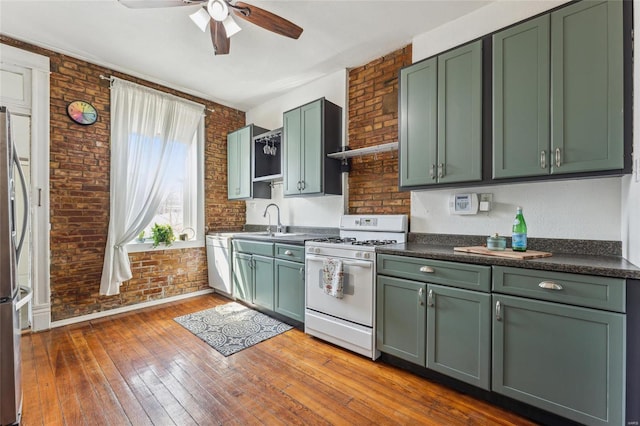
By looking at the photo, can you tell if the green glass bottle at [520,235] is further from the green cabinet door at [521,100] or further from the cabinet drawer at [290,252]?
the cabinet drawer at [290,252]

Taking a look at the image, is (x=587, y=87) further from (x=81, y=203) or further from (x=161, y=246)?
(x=81, y=203)

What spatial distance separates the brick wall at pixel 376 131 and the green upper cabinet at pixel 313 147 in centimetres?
21

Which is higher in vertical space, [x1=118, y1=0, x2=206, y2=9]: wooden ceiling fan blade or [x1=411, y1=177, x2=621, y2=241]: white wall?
[x1=118, y1=0, x2=206, y2=9]: wooden ceiling fan blade

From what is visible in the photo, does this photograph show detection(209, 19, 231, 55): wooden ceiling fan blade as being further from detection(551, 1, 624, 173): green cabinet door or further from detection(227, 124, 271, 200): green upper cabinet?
detection(551, 1, 624, 173): green cabinet door

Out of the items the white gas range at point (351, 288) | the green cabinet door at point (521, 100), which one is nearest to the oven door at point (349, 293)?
the white gas range at point (351, 288)

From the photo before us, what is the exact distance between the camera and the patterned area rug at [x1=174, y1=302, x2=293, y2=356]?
2.59m

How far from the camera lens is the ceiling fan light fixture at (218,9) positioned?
198 centimetres

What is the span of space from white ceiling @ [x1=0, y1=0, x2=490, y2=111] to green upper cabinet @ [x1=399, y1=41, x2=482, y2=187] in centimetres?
54

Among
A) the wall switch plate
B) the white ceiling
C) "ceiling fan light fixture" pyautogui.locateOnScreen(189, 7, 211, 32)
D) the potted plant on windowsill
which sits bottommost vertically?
the potted plant on windowsill

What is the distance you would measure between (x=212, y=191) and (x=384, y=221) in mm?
2730

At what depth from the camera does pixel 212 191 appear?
426 cm

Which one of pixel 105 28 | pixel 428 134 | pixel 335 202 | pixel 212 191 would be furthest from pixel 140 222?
pixel 428 134

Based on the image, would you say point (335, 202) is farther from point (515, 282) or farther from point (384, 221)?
point (515, 282)

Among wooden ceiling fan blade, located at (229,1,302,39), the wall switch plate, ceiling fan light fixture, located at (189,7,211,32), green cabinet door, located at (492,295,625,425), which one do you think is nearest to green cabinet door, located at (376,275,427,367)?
green cabinet door, located at (492,295,625,425)
